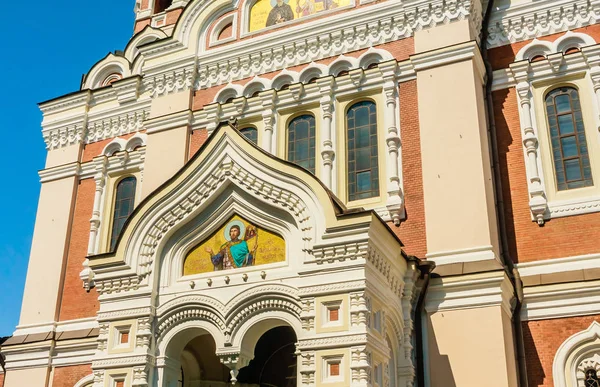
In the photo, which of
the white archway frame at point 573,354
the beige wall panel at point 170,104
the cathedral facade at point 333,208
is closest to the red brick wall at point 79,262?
the cathedral facade at point 333,208

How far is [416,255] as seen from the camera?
41.8 ft

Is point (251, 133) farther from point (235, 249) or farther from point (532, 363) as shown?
point (532, 363)

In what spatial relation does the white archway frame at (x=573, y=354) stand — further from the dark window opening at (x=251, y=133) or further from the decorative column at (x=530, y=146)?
the dark window opening at (x=251, y=133)

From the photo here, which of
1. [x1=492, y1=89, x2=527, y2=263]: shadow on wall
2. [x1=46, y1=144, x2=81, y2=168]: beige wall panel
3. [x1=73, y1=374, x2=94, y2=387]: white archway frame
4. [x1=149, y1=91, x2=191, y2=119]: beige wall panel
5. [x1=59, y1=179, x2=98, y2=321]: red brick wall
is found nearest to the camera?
[x1=492, y1=89, x2=527, y2=263]: shadow on wall

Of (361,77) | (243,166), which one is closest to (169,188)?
(243,166)

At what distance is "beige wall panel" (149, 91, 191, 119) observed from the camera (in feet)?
53.6

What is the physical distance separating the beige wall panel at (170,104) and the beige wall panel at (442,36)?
514cm

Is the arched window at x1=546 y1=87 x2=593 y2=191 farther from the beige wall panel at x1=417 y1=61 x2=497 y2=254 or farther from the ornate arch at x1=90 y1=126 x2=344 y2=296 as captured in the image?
the ornate arch at x1=90 y1=126 x2=344 y2=296

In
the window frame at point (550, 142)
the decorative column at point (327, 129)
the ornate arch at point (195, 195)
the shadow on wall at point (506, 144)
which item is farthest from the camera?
the decorative column at point (327, 129)

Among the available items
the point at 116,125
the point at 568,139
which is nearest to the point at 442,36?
the point at 568,139

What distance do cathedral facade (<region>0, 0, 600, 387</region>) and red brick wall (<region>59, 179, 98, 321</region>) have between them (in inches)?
1.9

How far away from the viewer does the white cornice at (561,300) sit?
38.1 ft

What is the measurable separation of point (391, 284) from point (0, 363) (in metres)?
9.71

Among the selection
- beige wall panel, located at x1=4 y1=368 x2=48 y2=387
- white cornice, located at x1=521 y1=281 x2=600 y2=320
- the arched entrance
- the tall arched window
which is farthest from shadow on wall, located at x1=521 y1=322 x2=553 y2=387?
beige wall panel, located at x1=4 y1=368 x2=48 y2=387
